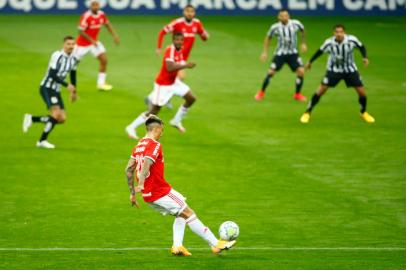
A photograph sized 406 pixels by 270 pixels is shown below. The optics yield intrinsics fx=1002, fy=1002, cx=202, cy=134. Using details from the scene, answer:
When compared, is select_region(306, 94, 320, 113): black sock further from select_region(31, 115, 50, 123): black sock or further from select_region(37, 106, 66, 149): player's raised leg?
select_region(31, 115, 50, 123): black sock

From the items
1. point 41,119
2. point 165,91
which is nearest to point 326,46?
point 165,91

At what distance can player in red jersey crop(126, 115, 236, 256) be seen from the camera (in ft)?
44.5

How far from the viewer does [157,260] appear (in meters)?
14.1

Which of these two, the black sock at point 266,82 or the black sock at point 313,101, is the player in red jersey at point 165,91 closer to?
the black sock at point 313,101

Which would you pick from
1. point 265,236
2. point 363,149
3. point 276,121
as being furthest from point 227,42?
point 265,236

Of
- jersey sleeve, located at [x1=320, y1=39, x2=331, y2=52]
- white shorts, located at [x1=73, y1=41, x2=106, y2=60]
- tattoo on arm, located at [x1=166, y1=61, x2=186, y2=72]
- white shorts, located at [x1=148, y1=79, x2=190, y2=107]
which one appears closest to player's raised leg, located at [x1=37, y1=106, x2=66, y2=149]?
white shorts, located at [x1=148, y1=79, x2=190, y2=107]

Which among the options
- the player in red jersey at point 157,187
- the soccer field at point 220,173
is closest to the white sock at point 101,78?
the soccer field at point 220,173

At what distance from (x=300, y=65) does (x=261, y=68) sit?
6.33 metres

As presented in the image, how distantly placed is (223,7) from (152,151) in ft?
106

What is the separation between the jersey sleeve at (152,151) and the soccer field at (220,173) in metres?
1.52

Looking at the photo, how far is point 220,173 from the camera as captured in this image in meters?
20.1

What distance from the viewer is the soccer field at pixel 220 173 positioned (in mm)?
14695

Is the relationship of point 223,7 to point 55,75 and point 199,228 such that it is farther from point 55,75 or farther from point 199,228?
point 199,228

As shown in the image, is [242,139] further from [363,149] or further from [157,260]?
[157,260]
